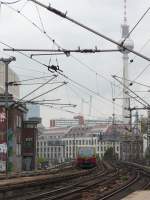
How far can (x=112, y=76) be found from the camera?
49906 millimetres

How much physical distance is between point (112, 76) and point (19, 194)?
65.0 feet

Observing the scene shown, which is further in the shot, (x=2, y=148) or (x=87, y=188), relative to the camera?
(x=2, y=148)

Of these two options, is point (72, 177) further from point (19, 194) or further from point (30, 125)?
point (30, 125)

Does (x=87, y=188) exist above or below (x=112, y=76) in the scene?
below

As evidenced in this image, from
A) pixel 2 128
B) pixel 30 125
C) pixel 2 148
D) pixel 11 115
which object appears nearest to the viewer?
pixel 2 148

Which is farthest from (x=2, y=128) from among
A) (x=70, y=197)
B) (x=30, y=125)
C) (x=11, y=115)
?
(x=70, y=197)

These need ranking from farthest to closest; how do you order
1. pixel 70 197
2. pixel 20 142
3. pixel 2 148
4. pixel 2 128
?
pixel 20 142 → pixel 2 128 → pixel 2 148 → pixel 70 197

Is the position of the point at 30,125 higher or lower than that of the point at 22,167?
higher

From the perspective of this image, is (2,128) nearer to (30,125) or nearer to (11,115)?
(11,115)

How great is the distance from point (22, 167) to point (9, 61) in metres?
47.0

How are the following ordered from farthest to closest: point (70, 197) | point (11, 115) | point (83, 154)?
point (11, 115) → point (83, 154) → point (70, 197)

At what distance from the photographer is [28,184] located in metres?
34.7

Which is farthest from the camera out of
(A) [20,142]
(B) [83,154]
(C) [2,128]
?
(A) [20,142]

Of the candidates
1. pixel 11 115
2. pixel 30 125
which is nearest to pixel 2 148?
pixel 11 115
